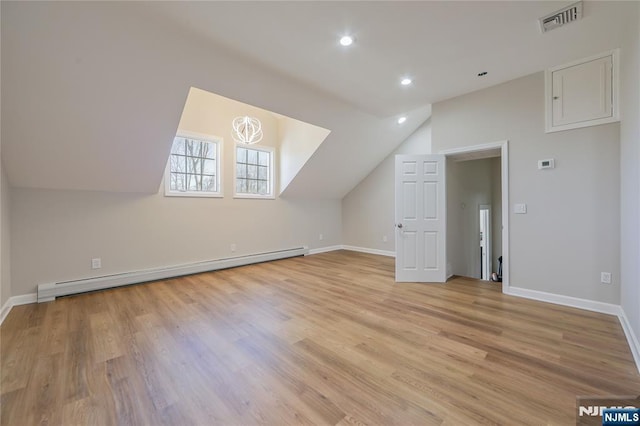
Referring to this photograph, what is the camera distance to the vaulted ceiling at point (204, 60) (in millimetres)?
2225

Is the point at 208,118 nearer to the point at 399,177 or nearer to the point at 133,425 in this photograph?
the point at 399,177

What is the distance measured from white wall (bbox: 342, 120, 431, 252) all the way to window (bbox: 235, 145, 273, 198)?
8.07 feet

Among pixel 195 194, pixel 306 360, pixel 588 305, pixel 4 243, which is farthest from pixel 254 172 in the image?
pixel 588 305

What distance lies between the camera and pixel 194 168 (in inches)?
190

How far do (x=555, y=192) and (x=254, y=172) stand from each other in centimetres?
510

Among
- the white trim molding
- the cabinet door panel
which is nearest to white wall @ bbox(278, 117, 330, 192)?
the white trim molding

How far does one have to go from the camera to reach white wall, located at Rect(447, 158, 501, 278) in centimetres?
438

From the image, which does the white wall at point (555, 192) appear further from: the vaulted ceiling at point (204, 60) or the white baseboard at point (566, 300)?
the vaulted ceiling at point (204, 60)

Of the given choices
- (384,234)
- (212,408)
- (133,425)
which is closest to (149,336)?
(133,425)

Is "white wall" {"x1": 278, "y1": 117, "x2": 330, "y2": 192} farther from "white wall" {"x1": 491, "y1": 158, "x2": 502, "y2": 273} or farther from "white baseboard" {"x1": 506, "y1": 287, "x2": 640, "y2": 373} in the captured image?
"white wall" {"x1": 491, "y1": 158, "x2": 502, "y2": 273}

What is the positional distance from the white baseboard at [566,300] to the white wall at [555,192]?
55 millimetres

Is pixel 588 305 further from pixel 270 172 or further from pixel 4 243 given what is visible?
pixel 4 243

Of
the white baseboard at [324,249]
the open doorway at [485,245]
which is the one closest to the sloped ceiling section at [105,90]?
the white baseboard at [324,249]

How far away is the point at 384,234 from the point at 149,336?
5194 mm
